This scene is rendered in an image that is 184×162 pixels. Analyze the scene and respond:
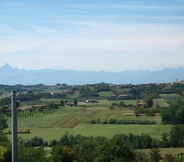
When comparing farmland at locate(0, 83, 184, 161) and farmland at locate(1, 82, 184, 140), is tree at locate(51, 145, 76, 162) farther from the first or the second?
farmland at locate(1, 82, 184, 140)

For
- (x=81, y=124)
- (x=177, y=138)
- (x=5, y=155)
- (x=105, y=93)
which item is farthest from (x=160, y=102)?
(x=5, y=155)

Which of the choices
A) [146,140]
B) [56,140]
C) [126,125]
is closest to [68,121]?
[126,125]

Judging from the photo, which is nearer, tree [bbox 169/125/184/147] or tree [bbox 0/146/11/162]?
tree [bbox 0/146/11/162]

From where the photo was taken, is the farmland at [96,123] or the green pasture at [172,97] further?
the green pasture at [172,97]

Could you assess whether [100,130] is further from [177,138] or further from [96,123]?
[177,138]

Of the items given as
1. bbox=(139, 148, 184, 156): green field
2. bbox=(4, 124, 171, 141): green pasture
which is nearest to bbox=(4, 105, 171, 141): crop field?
bbox=(4, 124, 171, 141): green pasture

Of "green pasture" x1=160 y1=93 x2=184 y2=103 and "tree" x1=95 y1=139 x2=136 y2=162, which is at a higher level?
"green pasture" x1=160 y1=93 x2=184 y2=103

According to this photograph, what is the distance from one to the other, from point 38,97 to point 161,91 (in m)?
39.0

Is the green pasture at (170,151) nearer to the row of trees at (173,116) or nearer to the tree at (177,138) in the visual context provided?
the tree at (177,138)

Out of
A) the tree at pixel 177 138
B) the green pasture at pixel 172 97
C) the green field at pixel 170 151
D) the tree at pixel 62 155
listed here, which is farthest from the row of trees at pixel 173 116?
the tree at pixel 62 155

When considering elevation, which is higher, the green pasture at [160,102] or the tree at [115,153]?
the green pasture at [160,102]

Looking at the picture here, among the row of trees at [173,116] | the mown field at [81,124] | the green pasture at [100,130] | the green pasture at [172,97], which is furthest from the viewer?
the green pasture at [172,97]

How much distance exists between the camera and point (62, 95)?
115m

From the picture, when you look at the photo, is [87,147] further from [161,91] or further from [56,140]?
[161,91]
